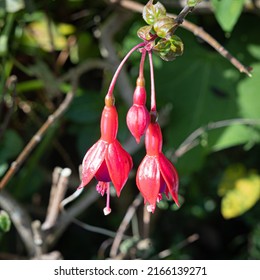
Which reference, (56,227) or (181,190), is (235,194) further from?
(56,227)

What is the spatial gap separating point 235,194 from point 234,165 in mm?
98

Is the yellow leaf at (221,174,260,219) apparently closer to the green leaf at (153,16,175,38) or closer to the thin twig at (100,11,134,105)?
the thin twig at (100,11,134,105)

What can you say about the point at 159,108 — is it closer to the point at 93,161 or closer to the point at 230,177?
the point at 230,177

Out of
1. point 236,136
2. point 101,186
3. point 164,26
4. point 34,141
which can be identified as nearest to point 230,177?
point 236,136

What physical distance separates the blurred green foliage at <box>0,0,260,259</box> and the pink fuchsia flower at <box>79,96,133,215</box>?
1.36ft

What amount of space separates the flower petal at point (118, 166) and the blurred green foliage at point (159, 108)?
0.46 m

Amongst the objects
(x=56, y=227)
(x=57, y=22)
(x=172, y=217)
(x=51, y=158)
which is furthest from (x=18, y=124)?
(x=172, y=217)

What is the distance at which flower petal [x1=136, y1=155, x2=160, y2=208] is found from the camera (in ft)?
2.89

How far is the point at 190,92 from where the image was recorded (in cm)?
148

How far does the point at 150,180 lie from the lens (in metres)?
0.89

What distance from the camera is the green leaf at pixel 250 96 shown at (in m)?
1.42

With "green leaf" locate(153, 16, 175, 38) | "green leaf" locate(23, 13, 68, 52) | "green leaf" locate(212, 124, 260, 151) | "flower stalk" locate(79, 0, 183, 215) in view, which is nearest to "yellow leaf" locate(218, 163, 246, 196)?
"green leaf" locate(212, 124, 260, 151)

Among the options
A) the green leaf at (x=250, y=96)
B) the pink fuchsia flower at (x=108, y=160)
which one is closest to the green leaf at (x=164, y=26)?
the pink fuchsia flower at (x=108, y=160)

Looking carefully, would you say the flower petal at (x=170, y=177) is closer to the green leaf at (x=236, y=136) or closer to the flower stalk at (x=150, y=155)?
the flower stalk at (x=150, y=155)
